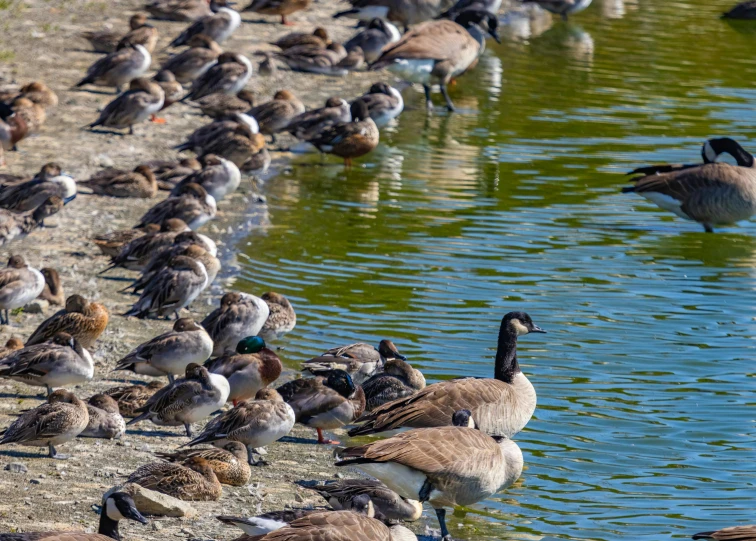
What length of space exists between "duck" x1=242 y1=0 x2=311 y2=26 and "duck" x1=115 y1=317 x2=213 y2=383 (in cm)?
2007

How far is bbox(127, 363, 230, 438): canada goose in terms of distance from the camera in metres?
11.9

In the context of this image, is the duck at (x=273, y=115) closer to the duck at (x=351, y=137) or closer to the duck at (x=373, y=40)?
the duck at (x=351, y=137)

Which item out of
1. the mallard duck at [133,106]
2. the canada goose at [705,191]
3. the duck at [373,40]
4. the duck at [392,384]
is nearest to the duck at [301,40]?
the duck at [373,40]

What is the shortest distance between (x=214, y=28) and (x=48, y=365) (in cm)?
1783

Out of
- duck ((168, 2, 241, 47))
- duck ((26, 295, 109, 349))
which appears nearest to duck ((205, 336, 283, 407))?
duck ((26, 295, 109, 349))

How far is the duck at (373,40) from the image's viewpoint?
29344 mm

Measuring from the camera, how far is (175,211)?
706 inches

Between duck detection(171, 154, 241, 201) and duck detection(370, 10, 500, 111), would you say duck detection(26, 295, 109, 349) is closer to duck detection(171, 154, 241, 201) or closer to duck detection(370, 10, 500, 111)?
duck detection(171, 154, 241, 201)

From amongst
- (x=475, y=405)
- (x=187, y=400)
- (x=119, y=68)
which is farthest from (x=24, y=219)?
(x=119, y=68)

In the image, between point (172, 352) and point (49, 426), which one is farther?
point (172, 352)

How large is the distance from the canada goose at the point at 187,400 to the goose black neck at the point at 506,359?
269cm

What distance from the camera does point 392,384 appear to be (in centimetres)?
1320

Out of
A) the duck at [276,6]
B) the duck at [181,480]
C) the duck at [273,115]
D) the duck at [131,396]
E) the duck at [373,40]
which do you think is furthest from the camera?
the duck at [276,6]

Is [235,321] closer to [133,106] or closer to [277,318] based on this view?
[277,318]
